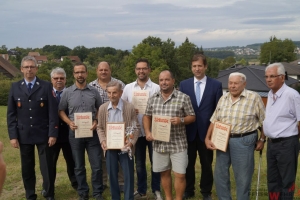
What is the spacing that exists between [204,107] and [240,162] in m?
1.09

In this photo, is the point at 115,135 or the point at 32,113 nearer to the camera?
the point at 115,135

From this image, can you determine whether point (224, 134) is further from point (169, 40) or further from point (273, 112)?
point (169, 40)

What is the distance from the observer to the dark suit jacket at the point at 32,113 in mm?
5719

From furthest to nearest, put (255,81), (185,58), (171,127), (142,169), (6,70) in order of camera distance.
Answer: (185,58) < (6,70) < (255,81) < (142,169) < (171,127)

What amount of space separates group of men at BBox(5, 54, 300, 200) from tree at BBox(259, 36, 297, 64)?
87007 millimetres

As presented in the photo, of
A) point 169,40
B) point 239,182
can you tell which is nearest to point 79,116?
point 239,182

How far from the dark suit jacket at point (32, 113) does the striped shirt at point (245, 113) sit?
113 inches

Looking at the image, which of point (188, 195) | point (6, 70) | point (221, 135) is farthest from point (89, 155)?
point (6, 70)

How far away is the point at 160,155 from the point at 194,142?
71 centimetres

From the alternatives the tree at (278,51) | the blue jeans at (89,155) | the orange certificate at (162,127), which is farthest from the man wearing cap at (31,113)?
the tree at (278,51)

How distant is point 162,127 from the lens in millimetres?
5301

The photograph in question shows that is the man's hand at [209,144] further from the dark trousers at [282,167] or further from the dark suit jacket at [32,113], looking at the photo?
the dark suit jacket at [32,113]

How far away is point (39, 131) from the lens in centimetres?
578

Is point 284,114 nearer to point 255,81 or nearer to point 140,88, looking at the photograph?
point 140,88
